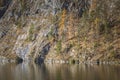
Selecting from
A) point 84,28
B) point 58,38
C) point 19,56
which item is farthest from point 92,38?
point 19,56

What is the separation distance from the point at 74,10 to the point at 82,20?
14522mm

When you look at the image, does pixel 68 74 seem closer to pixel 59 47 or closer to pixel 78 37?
pixel 59 47

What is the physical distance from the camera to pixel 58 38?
601ft

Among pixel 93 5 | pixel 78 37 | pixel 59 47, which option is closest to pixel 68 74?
pixel 59 47

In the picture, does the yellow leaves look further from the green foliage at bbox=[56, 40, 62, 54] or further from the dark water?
the dark water

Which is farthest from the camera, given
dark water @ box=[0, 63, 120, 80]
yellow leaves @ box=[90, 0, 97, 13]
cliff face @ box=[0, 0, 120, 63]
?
yellow leaves @ box=[90, 0, 97, 13]

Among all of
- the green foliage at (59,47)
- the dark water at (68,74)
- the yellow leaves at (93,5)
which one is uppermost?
the yellow leaves at (93,5)

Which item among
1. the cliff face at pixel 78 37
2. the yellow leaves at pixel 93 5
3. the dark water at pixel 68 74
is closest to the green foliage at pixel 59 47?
the cliff face at pixel 78 37

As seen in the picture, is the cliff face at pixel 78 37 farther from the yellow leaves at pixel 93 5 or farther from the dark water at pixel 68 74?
the dark water at pixel 68 74

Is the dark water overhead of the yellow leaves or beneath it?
beneath

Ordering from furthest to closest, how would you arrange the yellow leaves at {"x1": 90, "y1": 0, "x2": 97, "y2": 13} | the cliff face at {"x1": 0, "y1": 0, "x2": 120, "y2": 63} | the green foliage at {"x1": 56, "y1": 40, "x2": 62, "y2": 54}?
the yellow leaves at {"x1": 90, "y1": 0, "x2": 97, "y2": 13} < the green foliage at {"x1": 56, "y1": 40, "x2": 62, "y2": 54} < the cliff face at {"x1": 0, "y1": 0, "x2": 120, "y2": 63}

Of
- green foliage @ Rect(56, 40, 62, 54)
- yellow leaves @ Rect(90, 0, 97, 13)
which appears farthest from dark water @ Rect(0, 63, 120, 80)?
yellow leaves @ Rect(90, 0, 97, 13)

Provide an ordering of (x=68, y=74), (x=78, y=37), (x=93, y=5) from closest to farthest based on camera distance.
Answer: (x=68, y=74) < (x=78, y=37) < (x=93, y=5)

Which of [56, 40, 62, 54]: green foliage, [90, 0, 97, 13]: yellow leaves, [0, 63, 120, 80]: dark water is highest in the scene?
[90, 0, 97, 13]: yellow leaves
